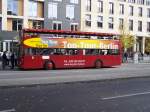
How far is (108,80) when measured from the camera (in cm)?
2584

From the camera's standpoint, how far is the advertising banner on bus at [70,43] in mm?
38969

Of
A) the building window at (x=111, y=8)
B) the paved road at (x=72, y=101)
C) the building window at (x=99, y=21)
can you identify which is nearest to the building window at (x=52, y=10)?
the building window at (x=99, y=21)

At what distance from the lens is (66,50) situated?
41.1 m

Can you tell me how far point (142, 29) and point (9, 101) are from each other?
83.5 m

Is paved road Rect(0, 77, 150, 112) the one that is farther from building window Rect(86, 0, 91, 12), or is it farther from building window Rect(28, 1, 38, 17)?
building window Rect(86, 0, 91, 12)

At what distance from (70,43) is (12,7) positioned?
2993 centimetres

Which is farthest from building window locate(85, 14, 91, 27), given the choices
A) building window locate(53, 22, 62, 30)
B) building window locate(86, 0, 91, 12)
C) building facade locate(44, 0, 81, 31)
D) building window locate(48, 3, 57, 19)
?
building window locate(48, 3, 57, 19)

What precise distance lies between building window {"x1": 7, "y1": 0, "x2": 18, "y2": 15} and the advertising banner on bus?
28.3 metres

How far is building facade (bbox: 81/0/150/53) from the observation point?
8312 centimetres

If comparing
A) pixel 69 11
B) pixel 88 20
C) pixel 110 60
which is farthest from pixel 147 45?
pixel 110 60

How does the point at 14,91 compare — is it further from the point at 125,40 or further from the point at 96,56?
the point at 125,40

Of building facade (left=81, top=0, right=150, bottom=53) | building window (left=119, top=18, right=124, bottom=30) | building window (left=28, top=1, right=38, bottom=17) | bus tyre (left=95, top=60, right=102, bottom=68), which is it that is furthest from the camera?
building window (left=119, top=18, right=124, bottom=30)

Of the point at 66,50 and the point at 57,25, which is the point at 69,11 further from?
the point at 66,50

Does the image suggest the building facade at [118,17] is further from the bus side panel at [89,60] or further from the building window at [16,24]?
the bus side panel at [89,60]
